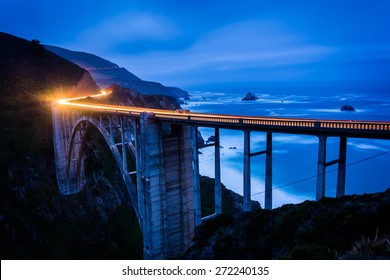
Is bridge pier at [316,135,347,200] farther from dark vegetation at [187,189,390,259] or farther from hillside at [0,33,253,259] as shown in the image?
hillside at [0,33,253,259]

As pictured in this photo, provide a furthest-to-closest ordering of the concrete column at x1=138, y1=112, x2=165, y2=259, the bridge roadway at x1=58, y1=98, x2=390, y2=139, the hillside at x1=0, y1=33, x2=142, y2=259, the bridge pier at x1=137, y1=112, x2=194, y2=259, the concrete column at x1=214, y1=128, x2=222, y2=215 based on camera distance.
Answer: the hillside at x1=0, y1=33, x2=142, y2=259, the bridge pier at x1=137, y1=112, x2=194, y2=259, the concrete column at x1=138, y1=112, x2=165, y2=259, the concrete column at x1=214, y1=128, x2=222, y2=215, the bridge roadway at x1=58, y1=98, x2=390, y2=139

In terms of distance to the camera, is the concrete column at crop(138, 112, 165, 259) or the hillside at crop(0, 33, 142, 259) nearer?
the concrete column at crop(138, 112, 165, 259)

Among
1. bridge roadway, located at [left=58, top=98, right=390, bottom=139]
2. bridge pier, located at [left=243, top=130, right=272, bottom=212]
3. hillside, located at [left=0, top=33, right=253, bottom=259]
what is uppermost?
bridge roadway, located at [left=58, top=98, right=390, bottom=139]

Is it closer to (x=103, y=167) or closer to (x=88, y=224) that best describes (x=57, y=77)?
(x=103, y=167)

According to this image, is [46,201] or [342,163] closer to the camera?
[342,163]

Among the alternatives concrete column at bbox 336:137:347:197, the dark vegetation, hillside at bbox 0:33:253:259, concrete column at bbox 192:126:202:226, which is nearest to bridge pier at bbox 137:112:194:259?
concrete column at bbox 192:126:202:226

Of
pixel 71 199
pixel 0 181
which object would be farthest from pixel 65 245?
pixel 0 181

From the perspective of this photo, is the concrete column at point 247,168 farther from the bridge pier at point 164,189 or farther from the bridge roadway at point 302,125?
the bridge pier at point 164,189

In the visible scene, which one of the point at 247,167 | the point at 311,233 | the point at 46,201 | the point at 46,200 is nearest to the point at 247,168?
the point at 247,167

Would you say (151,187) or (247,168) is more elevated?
(247,168)

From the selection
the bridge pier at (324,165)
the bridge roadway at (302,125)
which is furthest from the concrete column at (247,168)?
the bridge pier at (324,165)

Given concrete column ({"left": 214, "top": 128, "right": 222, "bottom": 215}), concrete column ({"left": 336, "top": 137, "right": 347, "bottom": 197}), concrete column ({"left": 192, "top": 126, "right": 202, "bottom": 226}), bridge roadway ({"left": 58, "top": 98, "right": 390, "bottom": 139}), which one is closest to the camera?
bridge roadway ({"left": 58, "top": 98, "right": 390, "bottom": 139})

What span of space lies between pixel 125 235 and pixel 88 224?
5.72 metres

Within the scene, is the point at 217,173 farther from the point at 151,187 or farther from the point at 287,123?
the point at 151,187
